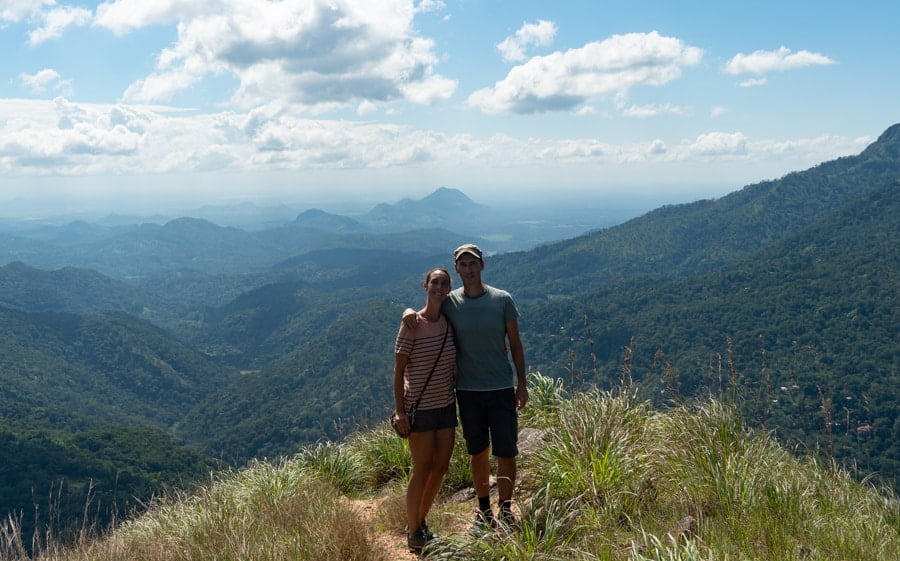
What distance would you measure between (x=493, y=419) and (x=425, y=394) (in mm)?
534

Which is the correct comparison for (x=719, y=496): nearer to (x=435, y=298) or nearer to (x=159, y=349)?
(x=435, y=298)

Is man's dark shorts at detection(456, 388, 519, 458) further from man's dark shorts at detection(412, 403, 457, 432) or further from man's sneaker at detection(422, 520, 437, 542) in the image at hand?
man's sneaker at detection(422, 520, 437, 542)

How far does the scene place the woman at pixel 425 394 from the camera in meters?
3.85

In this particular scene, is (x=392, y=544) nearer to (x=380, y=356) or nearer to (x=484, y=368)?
(x=484, y=368)

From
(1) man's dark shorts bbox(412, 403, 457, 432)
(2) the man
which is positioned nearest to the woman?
(1) man's dark shorts bbox(412, 403, 457, 432)

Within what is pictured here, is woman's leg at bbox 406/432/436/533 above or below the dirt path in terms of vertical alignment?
above

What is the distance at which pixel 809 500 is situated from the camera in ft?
12.3

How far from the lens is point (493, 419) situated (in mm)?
3965

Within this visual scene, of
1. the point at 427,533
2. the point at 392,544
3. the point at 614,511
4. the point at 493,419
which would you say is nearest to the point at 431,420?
the point at 493,419

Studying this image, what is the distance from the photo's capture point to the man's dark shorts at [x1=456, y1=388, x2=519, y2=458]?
12.9 feet

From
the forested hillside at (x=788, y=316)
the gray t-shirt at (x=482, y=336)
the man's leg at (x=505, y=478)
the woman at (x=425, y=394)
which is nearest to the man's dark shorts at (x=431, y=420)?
the woman at (x=425, y=394)

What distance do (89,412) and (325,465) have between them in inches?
5912

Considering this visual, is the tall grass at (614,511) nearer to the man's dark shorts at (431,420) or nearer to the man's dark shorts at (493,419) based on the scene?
the man's dark shorts at (493,419)

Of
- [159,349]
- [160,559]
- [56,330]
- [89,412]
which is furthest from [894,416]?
[56,330]
